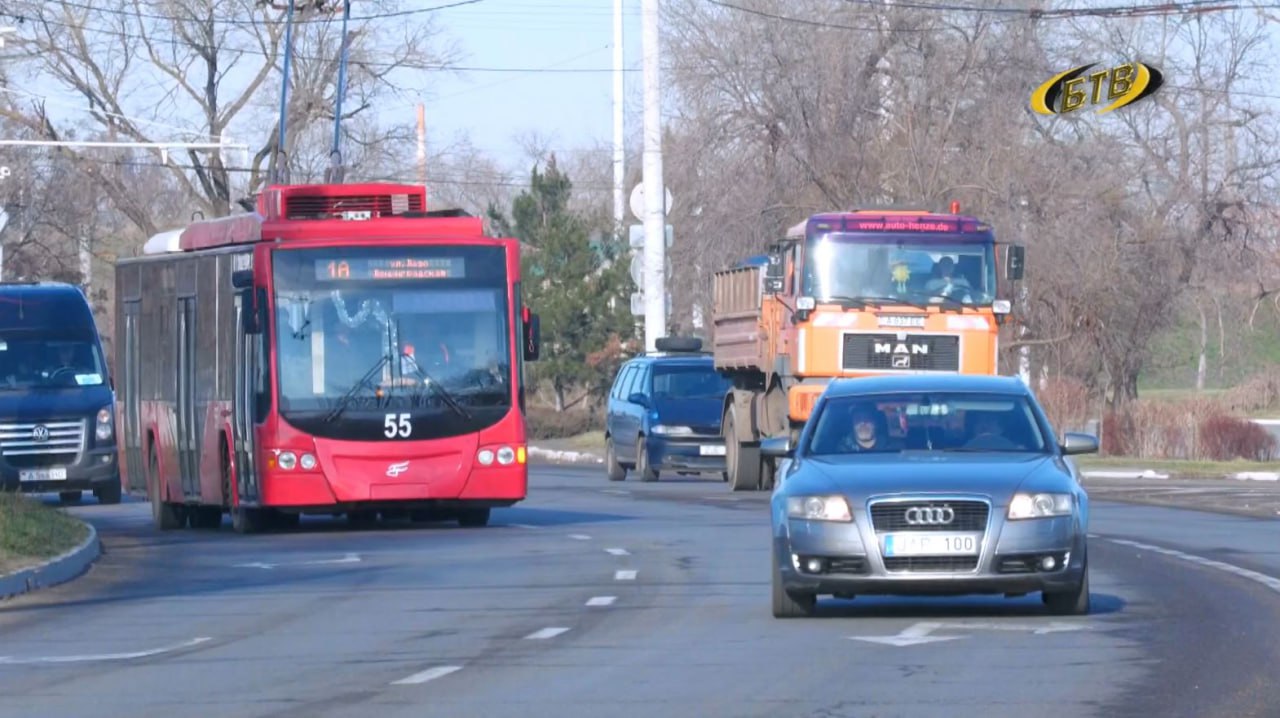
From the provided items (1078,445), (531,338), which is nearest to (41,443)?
(531,338)

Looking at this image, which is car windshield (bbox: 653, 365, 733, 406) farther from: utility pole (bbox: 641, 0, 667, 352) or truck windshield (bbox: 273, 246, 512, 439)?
truck windshield (bbox: 273, 246, 512, 439)

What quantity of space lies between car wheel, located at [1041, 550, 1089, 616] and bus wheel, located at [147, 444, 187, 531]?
13679 mm

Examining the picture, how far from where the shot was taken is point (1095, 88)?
45.5 m

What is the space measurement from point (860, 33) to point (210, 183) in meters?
24.6

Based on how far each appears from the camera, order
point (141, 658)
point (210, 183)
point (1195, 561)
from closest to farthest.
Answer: point (141, 658)
point (1195, 561)
point (210, 183)

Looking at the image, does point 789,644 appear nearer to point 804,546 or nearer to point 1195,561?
point 804,546

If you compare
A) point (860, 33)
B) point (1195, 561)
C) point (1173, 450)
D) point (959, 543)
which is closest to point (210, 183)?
point (860, 33)

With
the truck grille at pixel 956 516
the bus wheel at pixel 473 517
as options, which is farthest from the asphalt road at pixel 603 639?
the bus wheel at pixel 473 517

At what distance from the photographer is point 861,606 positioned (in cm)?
1402

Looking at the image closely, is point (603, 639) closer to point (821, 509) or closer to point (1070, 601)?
point (821, 509)

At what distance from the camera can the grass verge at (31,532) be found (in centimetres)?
1705

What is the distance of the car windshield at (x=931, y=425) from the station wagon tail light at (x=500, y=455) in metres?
8.04

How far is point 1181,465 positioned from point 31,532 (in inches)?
912

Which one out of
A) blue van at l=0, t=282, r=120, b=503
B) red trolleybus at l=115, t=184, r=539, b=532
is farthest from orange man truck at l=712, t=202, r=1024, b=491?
blue van at l=0, t=282, r=120, b=503
